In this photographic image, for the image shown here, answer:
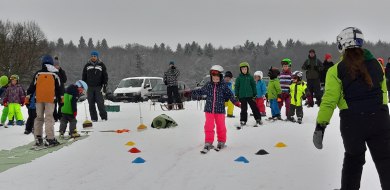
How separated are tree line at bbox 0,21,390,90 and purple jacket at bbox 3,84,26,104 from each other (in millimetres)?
35771

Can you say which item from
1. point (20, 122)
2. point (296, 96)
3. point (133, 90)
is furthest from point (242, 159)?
point (133, 90)

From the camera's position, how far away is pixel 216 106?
7.78 metres

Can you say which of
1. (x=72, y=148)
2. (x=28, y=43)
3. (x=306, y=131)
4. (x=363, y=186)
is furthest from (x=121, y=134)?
(x=28, y=43)

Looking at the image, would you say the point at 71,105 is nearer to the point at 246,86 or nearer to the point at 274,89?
the point at 246,86

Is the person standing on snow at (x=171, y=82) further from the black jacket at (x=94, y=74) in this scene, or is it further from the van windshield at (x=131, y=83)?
the van windshield at (x=131, y=83)

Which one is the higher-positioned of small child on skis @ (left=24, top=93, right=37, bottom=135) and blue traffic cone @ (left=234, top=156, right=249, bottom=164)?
small child on skis @ (left=24, top=93, right=37, bottom=135)

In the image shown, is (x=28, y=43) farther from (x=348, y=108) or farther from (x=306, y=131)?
(x=348, y=108)

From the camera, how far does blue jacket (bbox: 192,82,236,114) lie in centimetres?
779

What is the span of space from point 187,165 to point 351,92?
3095 mm

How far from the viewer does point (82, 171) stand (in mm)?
6172

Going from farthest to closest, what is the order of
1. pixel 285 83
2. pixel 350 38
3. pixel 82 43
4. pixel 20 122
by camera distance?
pixel 82 43
pixel 20 122
pixel 285 83
pixel 350 38

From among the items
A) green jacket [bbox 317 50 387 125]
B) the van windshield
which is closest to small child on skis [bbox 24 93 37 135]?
green jacket [bbox 317 50 387 125]

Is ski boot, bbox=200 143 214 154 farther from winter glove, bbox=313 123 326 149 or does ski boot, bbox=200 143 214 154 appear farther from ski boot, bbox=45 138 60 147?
ski boot, bbox=45 138 60 147

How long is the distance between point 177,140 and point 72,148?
7.01 feet
